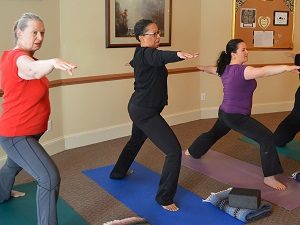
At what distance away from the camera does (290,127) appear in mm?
4160

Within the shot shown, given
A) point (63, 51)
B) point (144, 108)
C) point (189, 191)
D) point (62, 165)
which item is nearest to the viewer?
point (144, 108)

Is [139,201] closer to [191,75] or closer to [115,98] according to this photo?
[115,98]

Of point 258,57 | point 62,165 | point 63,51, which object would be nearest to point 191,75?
point 258,57

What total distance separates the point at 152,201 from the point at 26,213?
91 centimetres

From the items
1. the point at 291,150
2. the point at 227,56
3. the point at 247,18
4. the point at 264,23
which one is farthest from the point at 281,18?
the point at 227,56

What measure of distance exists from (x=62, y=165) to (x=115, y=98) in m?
1.15

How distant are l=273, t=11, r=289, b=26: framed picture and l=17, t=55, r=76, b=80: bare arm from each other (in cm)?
451

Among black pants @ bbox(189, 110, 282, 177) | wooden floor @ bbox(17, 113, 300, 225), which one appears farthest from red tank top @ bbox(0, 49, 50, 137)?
black pants @ bbox(189, 110, 282, 177)

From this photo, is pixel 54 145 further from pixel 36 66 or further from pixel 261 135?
pixel 36 66

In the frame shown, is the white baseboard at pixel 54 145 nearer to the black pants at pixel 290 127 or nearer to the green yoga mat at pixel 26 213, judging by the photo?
the green yoga mat at pixel 26 213

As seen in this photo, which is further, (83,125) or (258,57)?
(258,57)

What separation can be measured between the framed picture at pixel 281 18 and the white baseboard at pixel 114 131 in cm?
119

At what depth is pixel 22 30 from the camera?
216 centimetres

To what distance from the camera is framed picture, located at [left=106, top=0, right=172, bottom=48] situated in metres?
4.36
